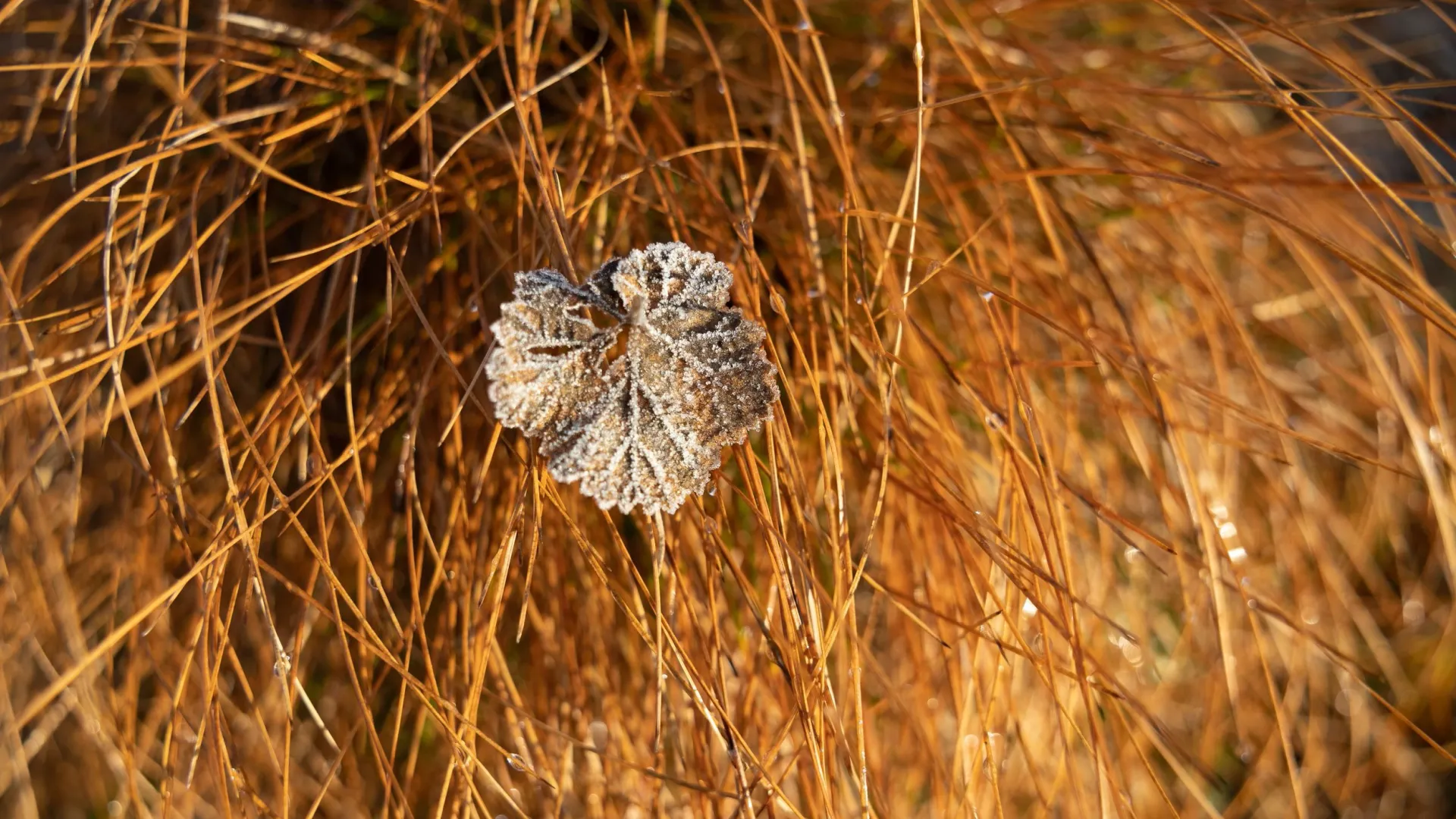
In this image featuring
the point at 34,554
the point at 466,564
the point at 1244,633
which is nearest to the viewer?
the point at 466,564

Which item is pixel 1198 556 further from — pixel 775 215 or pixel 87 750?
pixel 87 750

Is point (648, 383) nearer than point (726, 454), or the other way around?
point (648, 383)

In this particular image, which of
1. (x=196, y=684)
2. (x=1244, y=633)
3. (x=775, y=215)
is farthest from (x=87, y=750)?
(x=1244, y=633)
